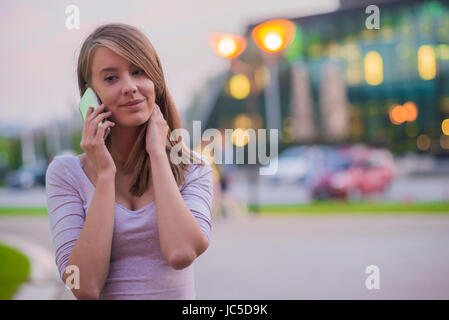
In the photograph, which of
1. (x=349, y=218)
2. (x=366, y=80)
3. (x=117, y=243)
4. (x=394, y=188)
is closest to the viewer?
(x=117, y=243)

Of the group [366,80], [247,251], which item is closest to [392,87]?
[366,80]

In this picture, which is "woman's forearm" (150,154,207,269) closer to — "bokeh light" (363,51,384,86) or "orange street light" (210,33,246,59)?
"orange street light" (210,33,246,59)

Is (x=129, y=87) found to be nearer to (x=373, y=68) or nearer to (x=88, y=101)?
(x=88, y=101)

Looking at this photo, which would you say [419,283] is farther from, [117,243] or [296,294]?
[117,243]

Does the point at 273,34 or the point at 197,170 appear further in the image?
the point at 273,34

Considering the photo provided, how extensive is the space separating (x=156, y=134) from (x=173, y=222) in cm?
26

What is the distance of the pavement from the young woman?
5.86 ft

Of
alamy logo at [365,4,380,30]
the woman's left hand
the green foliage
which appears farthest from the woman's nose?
the green foliage

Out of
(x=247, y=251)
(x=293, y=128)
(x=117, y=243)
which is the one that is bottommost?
(x=117, y=243)

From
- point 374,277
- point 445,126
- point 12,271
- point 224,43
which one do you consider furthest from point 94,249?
point 445,126

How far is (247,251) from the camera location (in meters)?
8.20

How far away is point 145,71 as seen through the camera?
1.53m

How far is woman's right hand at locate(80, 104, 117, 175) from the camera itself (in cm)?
148
